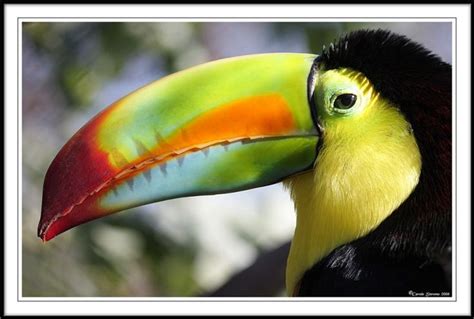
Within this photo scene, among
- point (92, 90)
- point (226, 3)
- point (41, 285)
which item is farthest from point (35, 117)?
point (226, 3)

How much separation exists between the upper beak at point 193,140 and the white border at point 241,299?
36 cm

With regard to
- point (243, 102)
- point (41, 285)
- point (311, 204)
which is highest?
point (243, 102)

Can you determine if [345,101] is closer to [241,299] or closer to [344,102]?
[344,102]

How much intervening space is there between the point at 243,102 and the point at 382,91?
0.41 metres

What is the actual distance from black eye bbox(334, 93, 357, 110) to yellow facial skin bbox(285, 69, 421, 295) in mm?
11

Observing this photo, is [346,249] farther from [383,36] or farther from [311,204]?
[383,36]

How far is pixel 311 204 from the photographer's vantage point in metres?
2.21

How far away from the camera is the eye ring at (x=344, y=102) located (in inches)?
81.5

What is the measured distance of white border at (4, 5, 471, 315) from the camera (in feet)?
7.73

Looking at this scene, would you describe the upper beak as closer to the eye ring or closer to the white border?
the eye ring

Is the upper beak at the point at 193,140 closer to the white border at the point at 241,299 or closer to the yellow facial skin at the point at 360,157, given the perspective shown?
the yellow facial skin at the point at 360,157
